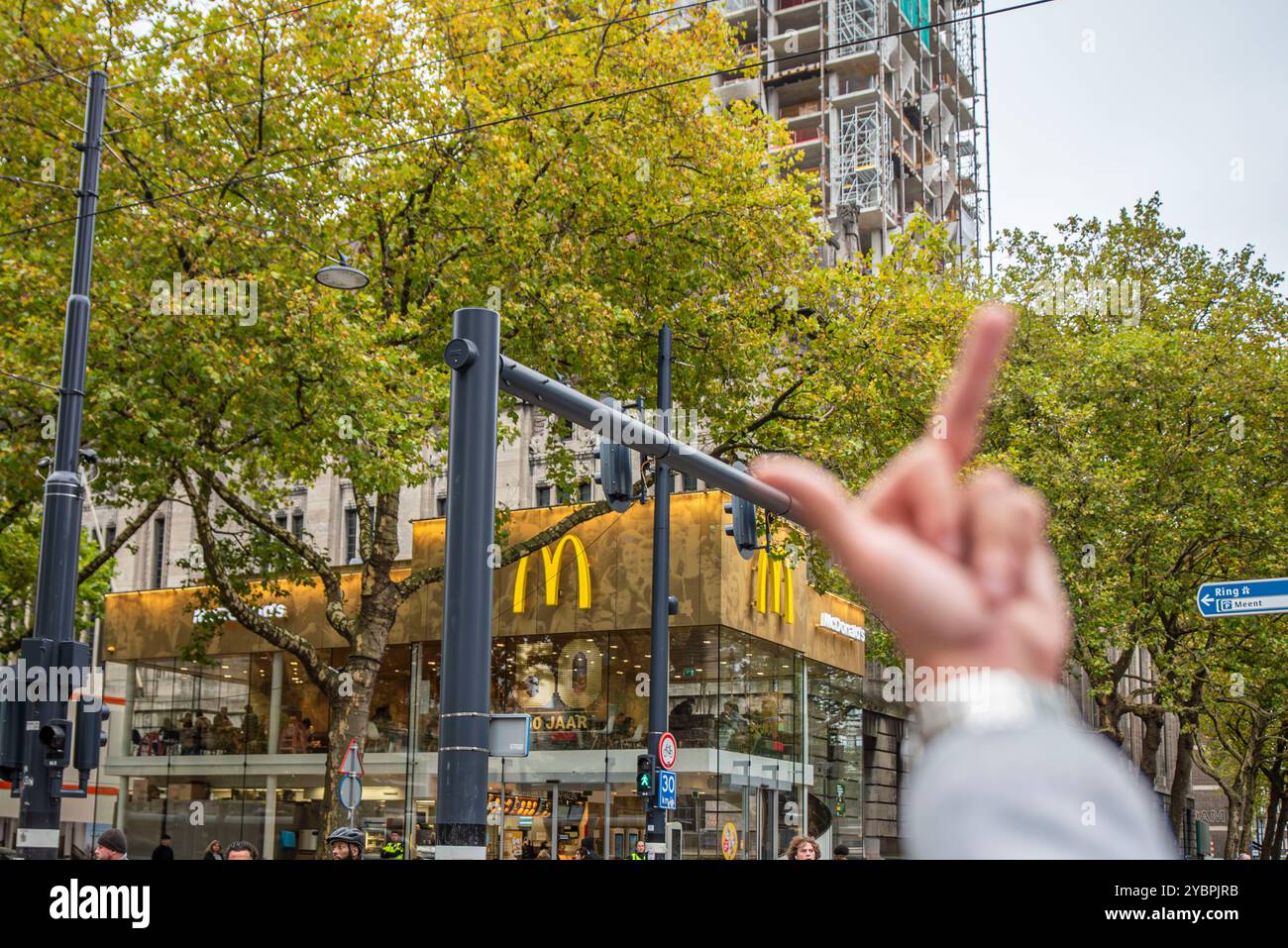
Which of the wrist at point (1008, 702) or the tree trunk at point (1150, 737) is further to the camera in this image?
the tree trunk at point (1150, 737)

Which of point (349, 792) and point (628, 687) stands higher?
point (628, 687)

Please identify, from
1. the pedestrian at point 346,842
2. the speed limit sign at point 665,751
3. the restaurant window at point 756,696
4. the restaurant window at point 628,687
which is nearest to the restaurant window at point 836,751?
the restaurant window at point 756,696

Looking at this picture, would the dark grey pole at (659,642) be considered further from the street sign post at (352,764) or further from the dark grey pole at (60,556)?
the dark grey pole at (60,556)

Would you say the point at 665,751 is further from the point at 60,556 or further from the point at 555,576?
the point at 555,576

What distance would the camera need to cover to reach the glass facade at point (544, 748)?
26000 mm

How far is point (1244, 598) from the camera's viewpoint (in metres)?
14.1

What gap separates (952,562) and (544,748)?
85.6 ft

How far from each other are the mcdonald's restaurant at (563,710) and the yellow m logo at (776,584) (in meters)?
0.06

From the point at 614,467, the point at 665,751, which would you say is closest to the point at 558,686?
the point at 665,751

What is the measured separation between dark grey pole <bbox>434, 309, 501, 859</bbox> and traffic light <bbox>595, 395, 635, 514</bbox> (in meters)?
2.31

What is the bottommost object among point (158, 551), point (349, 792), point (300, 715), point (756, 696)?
point (349, 792)

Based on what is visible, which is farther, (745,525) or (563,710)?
(563,710)

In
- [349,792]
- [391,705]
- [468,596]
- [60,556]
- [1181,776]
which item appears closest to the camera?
[468,596]

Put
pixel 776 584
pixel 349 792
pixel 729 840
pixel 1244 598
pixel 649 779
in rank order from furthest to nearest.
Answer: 1. pixel 776 584
2. pixel 729 840
3. pixel 349 792
4. pixel 649 779
5. pixel 1244 598
